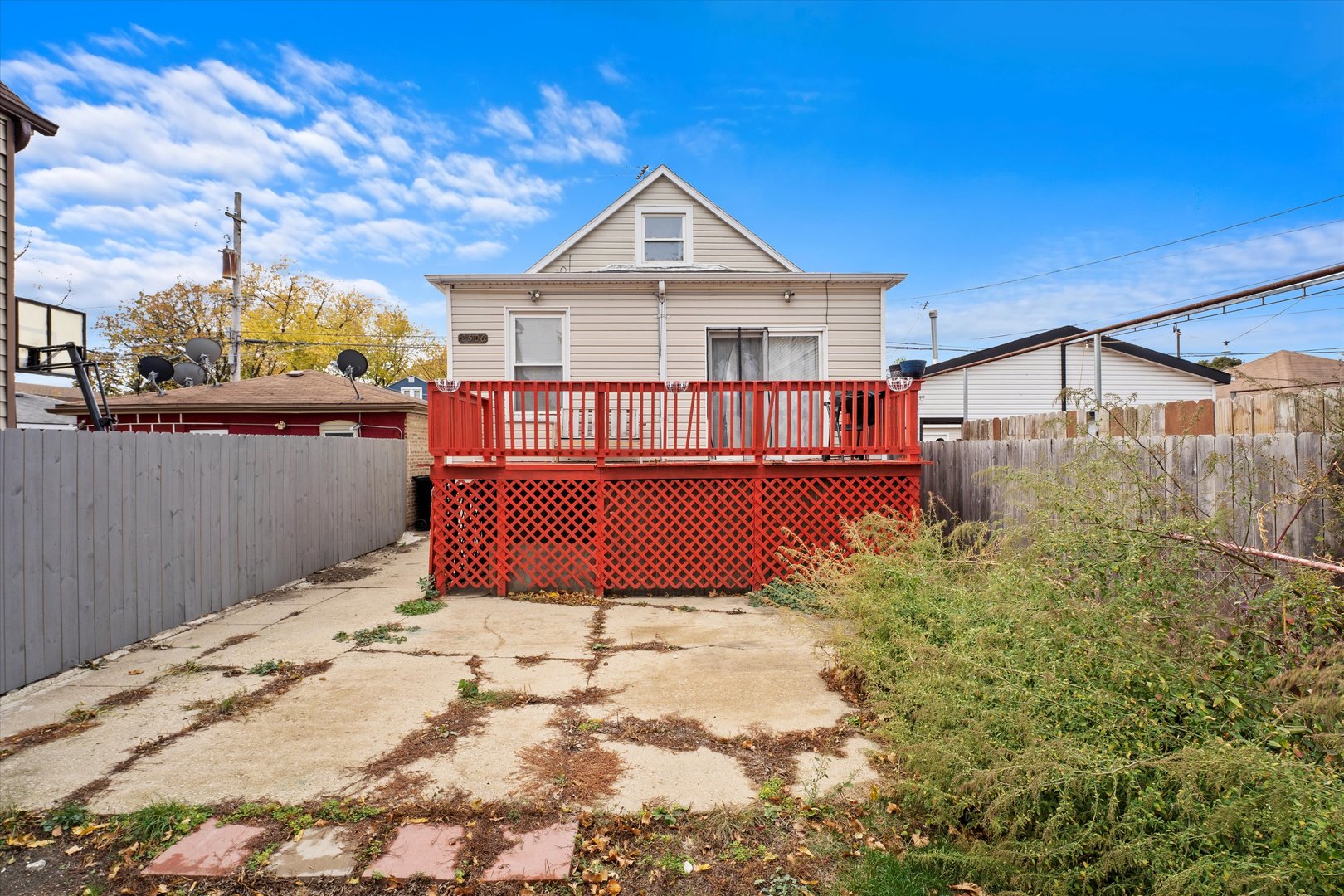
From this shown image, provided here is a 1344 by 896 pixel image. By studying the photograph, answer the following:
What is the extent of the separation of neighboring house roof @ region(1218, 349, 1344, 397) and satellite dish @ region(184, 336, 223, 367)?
17525 millimetres

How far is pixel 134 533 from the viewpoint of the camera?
4.99 m

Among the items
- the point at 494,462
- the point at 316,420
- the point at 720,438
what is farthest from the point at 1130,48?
the point at 316,420

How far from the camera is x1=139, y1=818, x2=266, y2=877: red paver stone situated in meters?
2.28

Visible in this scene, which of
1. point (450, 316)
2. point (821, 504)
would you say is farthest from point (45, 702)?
point (821, 504)

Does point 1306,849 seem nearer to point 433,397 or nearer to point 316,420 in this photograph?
point 433,397

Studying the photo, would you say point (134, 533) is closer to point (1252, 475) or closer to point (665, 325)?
point (665, 325)

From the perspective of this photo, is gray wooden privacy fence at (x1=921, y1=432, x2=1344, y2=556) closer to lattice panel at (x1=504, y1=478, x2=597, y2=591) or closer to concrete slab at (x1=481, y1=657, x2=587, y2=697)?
concrete slab at (x1=481, y1=657, x2=587, y2=697)

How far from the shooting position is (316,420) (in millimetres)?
13133

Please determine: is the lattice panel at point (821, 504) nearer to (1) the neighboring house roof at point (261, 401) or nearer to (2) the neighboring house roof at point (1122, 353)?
(1) the neighboring house roof at point (261, 401)

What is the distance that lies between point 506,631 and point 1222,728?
4.74 meters

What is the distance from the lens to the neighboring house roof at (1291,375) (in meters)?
2.95

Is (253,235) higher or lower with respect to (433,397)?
higher

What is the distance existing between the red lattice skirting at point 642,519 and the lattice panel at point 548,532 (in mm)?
11

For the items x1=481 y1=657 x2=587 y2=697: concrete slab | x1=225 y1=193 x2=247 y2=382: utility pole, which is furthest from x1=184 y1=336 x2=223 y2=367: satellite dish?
x1=481 y1=657 x2=587 y2=697: concrete slab
